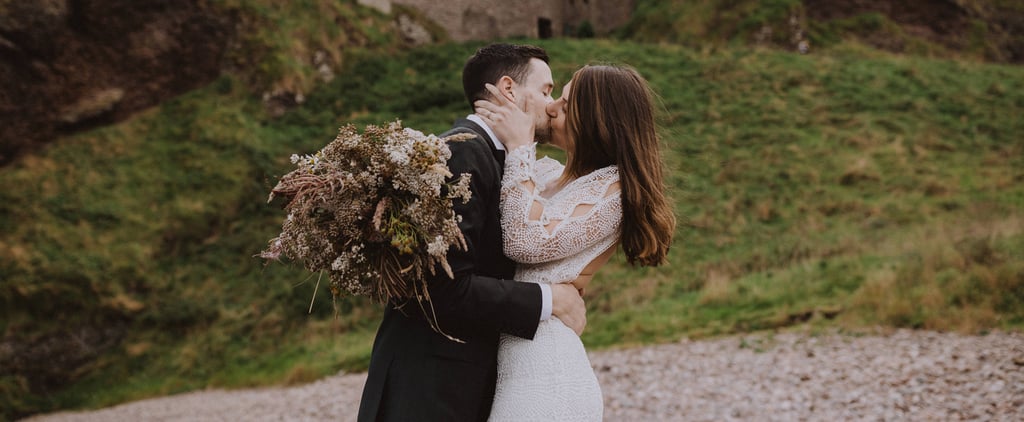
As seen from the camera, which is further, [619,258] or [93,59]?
[93,59]

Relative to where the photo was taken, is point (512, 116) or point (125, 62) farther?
point (125, 62)

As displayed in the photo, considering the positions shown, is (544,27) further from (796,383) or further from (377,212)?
(377,212)

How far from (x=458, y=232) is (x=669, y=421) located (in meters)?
4.96

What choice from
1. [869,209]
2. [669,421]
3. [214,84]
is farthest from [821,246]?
[214,84]

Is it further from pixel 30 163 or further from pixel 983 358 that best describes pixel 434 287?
pixel 30 163

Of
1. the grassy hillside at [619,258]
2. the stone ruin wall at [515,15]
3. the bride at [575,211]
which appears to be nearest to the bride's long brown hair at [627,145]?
the bride at [575,211]

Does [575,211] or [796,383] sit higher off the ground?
[575,211]

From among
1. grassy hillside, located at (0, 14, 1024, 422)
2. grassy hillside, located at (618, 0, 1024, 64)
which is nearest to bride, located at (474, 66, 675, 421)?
grassy hillside, located at (0, 14, 1024, 422)

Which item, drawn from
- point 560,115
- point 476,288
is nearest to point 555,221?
point 476,288

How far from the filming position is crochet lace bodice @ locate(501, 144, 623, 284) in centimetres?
254

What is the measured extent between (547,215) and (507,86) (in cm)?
61

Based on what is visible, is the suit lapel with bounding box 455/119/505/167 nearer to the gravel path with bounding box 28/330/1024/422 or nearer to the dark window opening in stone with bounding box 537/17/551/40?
the gravel path with bounding box 28/330/1024/422

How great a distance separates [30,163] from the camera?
53.4 feet

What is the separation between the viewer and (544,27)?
122ft
